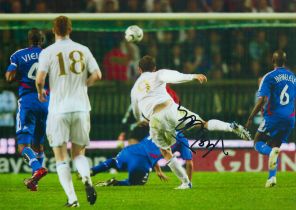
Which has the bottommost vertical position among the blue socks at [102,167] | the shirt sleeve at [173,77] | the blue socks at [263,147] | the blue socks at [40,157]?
the blue socks at [102,167]

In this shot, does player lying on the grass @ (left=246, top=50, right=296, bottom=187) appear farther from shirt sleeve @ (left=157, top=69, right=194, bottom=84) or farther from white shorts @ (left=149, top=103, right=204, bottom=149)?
shirt sleeve @ (left=157, top=69, right=194, bottom=84)

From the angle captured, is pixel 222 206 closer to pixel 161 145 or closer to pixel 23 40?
pixel 161 145

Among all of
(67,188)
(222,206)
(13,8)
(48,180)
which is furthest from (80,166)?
(13,8)

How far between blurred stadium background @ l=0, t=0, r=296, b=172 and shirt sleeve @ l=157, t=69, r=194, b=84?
5.23 meters

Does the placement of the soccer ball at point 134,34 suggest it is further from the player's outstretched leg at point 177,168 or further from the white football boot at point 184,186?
the white football boot at point 184,186

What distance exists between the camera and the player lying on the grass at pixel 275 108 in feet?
41.4

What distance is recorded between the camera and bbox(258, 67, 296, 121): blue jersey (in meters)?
12.7

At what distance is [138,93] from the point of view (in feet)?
41.1

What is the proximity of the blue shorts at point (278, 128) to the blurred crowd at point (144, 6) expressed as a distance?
6.42m

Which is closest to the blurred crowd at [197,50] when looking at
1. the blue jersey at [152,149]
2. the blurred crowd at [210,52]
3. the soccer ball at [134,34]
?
the blurred crowd at [210,52]

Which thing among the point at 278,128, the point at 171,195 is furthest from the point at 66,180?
the point at 278,128

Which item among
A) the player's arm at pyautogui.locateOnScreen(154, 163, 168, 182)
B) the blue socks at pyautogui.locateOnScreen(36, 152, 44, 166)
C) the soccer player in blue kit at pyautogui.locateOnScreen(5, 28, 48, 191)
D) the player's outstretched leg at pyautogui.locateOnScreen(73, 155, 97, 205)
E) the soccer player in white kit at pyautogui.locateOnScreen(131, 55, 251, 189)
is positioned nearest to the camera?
the player's outstretched leg at pyautogui.locateOnScreen(73, 155, 97, 205)

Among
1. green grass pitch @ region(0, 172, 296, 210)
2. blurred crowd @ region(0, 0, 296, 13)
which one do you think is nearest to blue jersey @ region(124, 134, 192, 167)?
green grass pitch @ region(0, 172, 296, 210)

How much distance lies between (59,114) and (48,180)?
4.63 meters
